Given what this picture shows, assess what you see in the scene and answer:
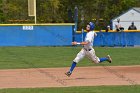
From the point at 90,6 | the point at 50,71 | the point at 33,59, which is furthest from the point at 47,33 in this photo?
the point at 90,6

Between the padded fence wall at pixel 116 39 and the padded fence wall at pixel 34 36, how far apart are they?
170 centimetres

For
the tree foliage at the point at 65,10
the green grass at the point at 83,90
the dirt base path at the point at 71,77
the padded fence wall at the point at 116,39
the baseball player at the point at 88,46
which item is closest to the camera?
the green grass at the point at 83,90

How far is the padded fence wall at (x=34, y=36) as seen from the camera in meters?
36.5

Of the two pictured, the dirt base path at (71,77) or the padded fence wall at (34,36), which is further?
the padded fence wall at (34,36)

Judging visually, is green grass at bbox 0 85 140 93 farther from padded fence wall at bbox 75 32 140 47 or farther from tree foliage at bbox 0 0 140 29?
tree foliage at bbox 0 0 140 29

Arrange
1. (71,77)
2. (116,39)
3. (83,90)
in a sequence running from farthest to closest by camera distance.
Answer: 1. (116,39)
2. (71,77)
3. (83,90)

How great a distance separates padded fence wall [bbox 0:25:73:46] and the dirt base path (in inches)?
670

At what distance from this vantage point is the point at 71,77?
1653 centimetres

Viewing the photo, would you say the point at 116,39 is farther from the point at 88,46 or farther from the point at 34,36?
A: the point at 88,46

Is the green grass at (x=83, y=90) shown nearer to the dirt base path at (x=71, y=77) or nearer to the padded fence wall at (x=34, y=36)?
the dirt base path at (x=71, y=77)

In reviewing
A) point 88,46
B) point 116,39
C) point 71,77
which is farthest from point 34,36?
point 88,46

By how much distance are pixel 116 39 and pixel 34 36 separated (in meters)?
6.74

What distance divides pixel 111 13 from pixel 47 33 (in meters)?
25.9

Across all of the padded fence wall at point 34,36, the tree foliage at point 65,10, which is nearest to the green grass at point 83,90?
the padded fence wall at point 34,36
